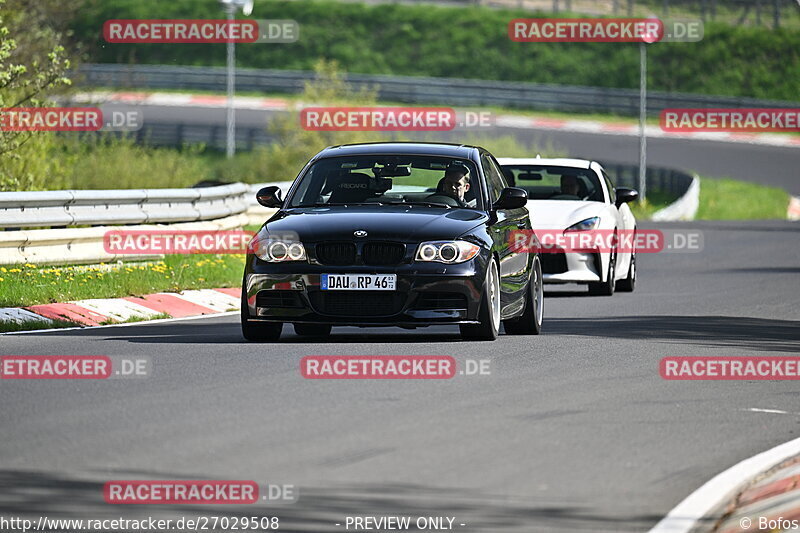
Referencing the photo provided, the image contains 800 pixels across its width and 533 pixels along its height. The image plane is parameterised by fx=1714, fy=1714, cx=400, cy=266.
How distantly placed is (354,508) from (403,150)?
7.42m

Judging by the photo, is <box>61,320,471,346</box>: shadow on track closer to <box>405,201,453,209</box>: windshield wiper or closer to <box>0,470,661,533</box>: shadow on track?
<box>405,201,453,209</box>: windshield wiper

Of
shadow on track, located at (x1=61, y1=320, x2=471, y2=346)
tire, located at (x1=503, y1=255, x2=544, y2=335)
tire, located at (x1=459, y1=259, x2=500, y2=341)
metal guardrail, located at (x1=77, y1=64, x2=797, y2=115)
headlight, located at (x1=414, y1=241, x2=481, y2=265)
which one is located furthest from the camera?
metal guardrail, located at (x1=77, y1=64, x2=797, y2=115)

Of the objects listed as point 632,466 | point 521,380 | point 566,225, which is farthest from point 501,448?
point 566,225

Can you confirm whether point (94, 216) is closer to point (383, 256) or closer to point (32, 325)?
point (32, 325)

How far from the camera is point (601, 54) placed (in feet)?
244

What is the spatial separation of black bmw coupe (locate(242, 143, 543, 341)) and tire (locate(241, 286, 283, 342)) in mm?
11

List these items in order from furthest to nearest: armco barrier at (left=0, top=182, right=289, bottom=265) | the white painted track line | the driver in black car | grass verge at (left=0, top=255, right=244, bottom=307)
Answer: armco barrier at (left=0, top=182, right=289, bottom=265), grass verge at (left=0, top=255, right=244, bottom=307), the driver in black car, the white painted track line

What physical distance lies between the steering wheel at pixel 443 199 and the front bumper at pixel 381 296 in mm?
1098

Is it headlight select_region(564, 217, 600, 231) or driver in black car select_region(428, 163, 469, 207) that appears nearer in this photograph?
driver in black car select_region(428, 163, 469, 207)

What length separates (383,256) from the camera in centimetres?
1287

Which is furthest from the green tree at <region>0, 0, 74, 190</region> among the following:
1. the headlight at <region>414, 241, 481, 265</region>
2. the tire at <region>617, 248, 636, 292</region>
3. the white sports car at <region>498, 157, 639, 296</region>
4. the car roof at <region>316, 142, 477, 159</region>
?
the headlight at <region>414, 241, 481, 265</region>

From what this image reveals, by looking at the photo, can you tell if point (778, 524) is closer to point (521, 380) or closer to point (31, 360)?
point (521, 380)

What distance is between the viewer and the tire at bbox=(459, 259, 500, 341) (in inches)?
519

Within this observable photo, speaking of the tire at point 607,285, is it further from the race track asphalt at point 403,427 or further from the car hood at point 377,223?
the car hood at point 377,223
